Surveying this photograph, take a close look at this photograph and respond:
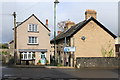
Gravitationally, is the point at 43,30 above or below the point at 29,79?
above

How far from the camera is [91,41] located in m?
30.2

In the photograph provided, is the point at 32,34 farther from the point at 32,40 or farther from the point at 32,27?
the point at 32,27

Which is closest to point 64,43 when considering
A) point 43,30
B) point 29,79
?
point 43,30

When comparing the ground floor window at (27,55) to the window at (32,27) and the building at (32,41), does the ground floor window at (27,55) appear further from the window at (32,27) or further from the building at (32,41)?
the window at (32,27)

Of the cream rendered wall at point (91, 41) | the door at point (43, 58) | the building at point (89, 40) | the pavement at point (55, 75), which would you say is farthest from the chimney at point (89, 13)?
the pavement at point (55, 75)

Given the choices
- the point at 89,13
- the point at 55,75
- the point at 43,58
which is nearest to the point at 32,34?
the point at 43,58

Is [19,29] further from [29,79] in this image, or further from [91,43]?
[29,79]

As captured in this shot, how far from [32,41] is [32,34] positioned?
1209mm

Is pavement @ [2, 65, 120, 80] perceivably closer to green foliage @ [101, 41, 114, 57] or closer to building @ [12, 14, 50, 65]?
green foliage @ [101, 41, 114, 57]

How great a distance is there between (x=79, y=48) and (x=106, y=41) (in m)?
4.49

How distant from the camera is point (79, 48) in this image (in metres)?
29.7

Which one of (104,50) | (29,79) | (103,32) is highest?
(103,32)

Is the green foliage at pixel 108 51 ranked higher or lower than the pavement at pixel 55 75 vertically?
higher

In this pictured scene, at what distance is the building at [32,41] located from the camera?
34.9 metres
